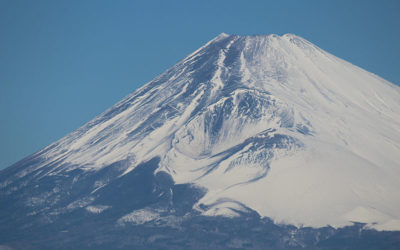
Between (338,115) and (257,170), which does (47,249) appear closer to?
(257,170)

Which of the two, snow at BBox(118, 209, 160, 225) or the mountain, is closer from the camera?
the mountain

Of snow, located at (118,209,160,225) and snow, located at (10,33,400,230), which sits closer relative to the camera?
snow, located at (10,33,400,230)

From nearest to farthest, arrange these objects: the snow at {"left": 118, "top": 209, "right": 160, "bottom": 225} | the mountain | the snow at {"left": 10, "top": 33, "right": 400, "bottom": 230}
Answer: the mountain → the snow at {"left": 10, "top": 33, "right": 400, "bottom": 230} → the snow at {"left": 118, "top": 209, "right": 160, "bottom": 225}

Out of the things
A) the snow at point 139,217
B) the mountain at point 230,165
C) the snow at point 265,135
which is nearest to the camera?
the mountain at point 230,165

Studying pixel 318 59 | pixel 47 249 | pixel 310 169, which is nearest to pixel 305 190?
pixel 310 169

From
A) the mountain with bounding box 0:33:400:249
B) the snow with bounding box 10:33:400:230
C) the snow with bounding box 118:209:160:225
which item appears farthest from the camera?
the snow with bounding box 118:209:160:225

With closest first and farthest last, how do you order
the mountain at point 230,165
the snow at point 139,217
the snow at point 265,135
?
1. the mountain at point 230,165
2. the snow at point 265,135
3. the snow at point 139,217
